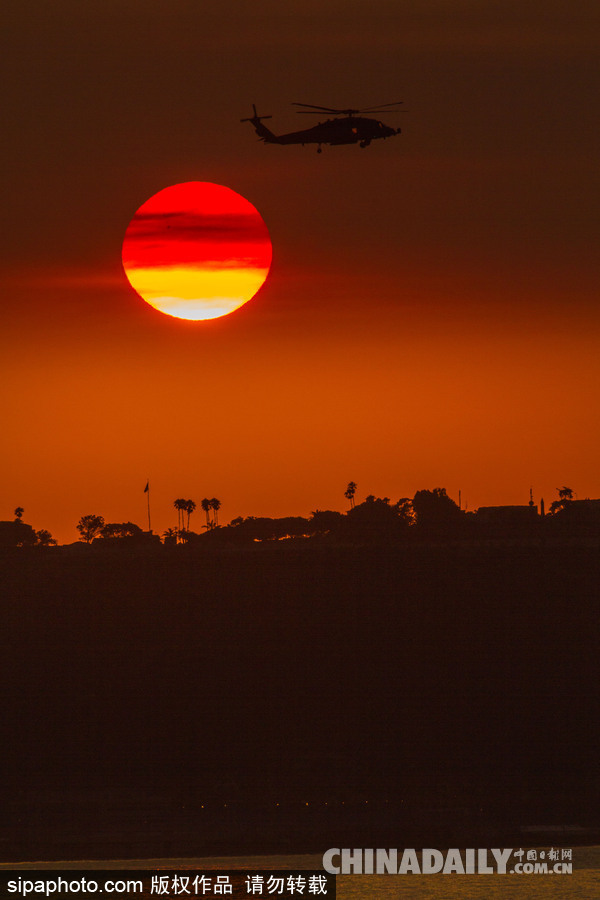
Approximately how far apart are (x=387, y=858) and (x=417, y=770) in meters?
158

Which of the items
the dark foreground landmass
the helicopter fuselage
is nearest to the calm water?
the helicopter fuselage

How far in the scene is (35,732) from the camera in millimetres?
186375

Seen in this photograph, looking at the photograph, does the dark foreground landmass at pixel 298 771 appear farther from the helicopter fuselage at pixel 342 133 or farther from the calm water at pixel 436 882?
the calm water at pixel 436 882

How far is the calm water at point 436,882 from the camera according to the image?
27.2 ft

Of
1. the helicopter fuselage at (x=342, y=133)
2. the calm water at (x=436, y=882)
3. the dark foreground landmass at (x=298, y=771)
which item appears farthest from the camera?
the dark foreground landmass at (x=298, y=771)

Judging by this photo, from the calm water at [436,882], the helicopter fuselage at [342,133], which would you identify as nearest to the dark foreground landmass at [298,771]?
the helicopter fuselage at [342,133]

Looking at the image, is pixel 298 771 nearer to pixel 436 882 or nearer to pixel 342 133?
pixel 342 133

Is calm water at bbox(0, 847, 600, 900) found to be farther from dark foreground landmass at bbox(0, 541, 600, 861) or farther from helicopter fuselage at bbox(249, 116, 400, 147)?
dark foreground landmass at bbox(0, 541, 600, 861)

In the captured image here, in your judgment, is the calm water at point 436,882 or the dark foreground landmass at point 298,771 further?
the dark foreground landmass at point 298,771

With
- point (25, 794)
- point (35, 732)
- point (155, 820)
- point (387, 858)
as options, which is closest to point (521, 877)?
point (387, 858)

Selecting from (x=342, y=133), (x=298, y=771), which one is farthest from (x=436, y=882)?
(x=298, y=771)

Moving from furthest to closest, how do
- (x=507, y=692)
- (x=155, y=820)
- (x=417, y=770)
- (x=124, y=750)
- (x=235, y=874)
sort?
(x=507, y=692)
(x=124, y=750)
(x=417, y=770)
(x=155, y=820)
(x=235, y=874)

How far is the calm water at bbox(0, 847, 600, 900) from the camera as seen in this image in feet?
27.2

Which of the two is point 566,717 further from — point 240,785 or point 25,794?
point 25,794
